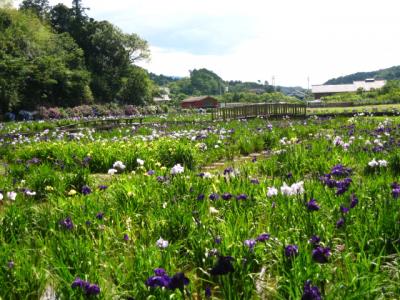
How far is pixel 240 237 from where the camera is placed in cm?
336

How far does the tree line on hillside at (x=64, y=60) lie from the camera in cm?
3681

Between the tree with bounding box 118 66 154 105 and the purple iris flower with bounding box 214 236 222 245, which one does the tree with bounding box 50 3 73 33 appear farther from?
the purple iris flower with bounding box 214 236 222 245

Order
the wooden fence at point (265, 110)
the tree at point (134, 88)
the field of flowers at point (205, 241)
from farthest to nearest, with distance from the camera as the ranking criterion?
the tree at point (134, 88) < the wooden fence at point (265, 110) < the field of flowers at point (205, 241)

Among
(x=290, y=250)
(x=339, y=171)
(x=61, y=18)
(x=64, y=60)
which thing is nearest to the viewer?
(x=290, y=250)

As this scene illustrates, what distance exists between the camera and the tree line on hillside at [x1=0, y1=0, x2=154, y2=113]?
36812 mm

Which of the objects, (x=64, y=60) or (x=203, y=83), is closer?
(x=64, y=60)

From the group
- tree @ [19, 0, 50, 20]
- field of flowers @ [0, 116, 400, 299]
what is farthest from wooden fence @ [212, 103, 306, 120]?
tree @ [19, 0, 50, 20]

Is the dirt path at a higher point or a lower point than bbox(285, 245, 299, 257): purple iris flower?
lower

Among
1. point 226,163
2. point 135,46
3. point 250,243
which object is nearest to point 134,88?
point 135,46

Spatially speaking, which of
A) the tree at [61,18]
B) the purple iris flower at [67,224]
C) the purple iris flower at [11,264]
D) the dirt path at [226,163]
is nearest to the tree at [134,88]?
the tree at [61,18]

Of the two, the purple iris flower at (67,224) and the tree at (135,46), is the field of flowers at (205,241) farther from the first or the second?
the tree at (135,46)

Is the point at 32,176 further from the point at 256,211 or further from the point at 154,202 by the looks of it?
the point at 256,211

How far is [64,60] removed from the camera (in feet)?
153

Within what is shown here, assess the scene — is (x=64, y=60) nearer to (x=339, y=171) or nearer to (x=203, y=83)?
(x=339, y=171)
